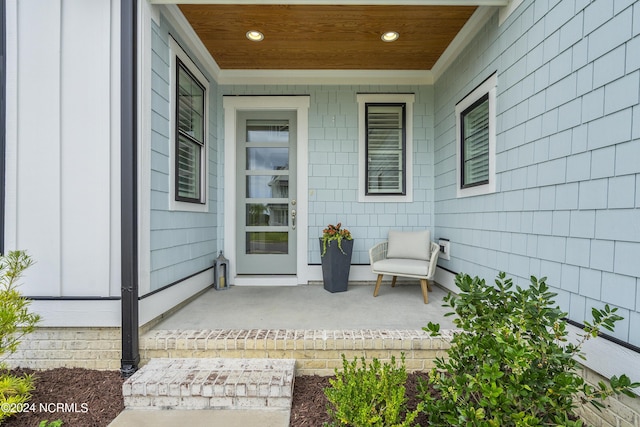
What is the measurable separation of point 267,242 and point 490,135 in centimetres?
285

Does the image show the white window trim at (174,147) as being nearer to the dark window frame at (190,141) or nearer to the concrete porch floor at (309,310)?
the dark window frame at (190,141)

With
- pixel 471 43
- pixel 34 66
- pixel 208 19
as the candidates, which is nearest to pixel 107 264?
pixel 34 66

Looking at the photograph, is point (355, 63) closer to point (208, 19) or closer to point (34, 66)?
point (208, 19)

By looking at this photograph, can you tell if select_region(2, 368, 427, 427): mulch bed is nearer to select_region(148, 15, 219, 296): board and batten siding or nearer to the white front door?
select_region(148, 15, 219, 296): board and batten siding

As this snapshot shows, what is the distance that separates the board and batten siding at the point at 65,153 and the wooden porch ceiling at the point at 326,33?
3.13 feet

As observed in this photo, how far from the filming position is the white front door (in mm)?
4078

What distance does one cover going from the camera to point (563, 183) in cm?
188

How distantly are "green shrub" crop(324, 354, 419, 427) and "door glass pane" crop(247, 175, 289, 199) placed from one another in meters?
2.77

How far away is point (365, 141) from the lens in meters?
4.05

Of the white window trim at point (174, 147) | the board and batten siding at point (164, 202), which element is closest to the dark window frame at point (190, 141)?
the white window trim at point (174, 147)

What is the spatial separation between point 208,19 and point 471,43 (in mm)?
2598

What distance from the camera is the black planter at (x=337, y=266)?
3.59 metres

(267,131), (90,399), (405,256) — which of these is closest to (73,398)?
(90,399)

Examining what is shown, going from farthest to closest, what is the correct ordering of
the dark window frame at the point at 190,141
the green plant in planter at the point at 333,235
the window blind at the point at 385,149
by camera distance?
the window blind at the point at 385,149 → the green plant in planter at the point at 333,235 → the dark window frame at the point at 190,141
